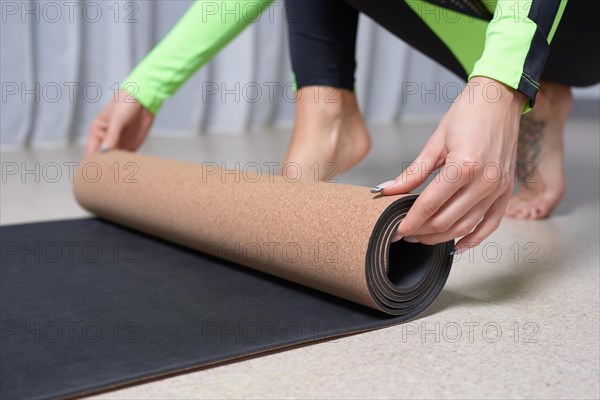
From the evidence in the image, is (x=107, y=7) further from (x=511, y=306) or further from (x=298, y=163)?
(x=511, y=306)

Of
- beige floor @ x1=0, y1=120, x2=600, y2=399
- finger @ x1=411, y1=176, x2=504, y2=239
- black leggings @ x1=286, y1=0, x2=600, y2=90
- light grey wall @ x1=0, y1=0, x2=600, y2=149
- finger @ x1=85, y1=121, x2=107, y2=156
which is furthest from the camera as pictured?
light grey wall @ x1=0, y1=0, x2=600, y2=149

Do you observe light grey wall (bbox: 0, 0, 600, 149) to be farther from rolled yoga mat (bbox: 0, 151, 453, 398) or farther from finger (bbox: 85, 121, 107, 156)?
rolled yoga mat (bbox: 0, 151, 453, 398)

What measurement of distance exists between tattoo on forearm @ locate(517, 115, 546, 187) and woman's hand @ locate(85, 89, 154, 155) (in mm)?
927

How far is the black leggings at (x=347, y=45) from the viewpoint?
1.54 metres

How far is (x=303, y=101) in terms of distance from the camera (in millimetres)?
1624

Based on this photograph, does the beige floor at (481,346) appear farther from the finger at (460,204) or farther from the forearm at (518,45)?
the forearm at (518,45)

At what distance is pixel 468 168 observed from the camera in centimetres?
85

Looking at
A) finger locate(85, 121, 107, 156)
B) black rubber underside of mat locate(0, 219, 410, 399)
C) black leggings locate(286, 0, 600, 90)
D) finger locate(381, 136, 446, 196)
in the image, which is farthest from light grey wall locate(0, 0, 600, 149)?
finger locate(381, 136, 446, 196)

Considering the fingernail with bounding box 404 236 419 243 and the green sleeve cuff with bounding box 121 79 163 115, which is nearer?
the fingernail with bounding box 404 236 419 243

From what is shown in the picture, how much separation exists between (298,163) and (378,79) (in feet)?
9.90

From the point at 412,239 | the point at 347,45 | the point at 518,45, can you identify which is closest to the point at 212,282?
the point at 412,239

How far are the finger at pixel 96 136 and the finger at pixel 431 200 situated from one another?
3.28ft

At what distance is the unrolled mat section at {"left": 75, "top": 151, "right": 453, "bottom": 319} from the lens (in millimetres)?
937

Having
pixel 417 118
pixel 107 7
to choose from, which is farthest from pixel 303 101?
pixel 417 118
